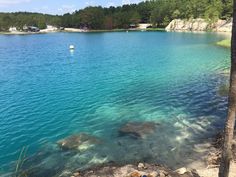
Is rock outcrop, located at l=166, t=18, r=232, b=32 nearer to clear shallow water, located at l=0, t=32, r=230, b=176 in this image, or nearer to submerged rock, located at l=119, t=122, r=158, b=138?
clear shallow water, located at l=0, t=32, r=230, b=176

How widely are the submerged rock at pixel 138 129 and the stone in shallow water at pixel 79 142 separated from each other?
3015 millimetres

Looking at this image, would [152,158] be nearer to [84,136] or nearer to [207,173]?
[207,173]

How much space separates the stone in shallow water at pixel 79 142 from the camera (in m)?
23.1

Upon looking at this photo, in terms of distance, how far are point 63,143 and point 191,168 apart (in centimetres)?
1114

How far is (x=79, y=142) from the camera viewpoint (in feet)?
78.6

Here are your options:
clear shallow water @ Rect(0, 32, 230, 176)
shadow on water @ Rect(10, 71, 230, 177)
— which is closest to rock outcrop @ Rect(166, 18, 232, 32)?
clear shallow water @ Rect(0, 32, 230, 176)

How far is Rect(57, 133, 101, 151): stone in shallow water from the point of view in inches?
910

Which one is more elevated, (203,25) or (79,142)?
(203,25)

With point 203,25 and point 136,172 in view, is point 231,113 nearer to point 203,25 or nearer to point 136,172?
point 136,172

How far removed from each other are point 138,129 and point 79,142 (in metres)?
5.84

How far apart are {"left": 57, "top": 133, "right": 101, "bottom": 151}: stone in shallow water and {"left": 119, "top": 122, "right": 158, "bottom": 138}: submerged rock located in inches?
119

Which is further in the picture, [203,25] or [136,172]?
[203,25]

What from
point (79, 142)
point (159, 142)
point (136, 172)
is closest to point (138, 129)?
point (159, 142)

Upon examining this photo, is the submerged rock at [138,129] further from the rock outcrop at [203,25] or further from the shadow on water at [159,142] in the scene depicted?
the rock outcrop at [203,25]
